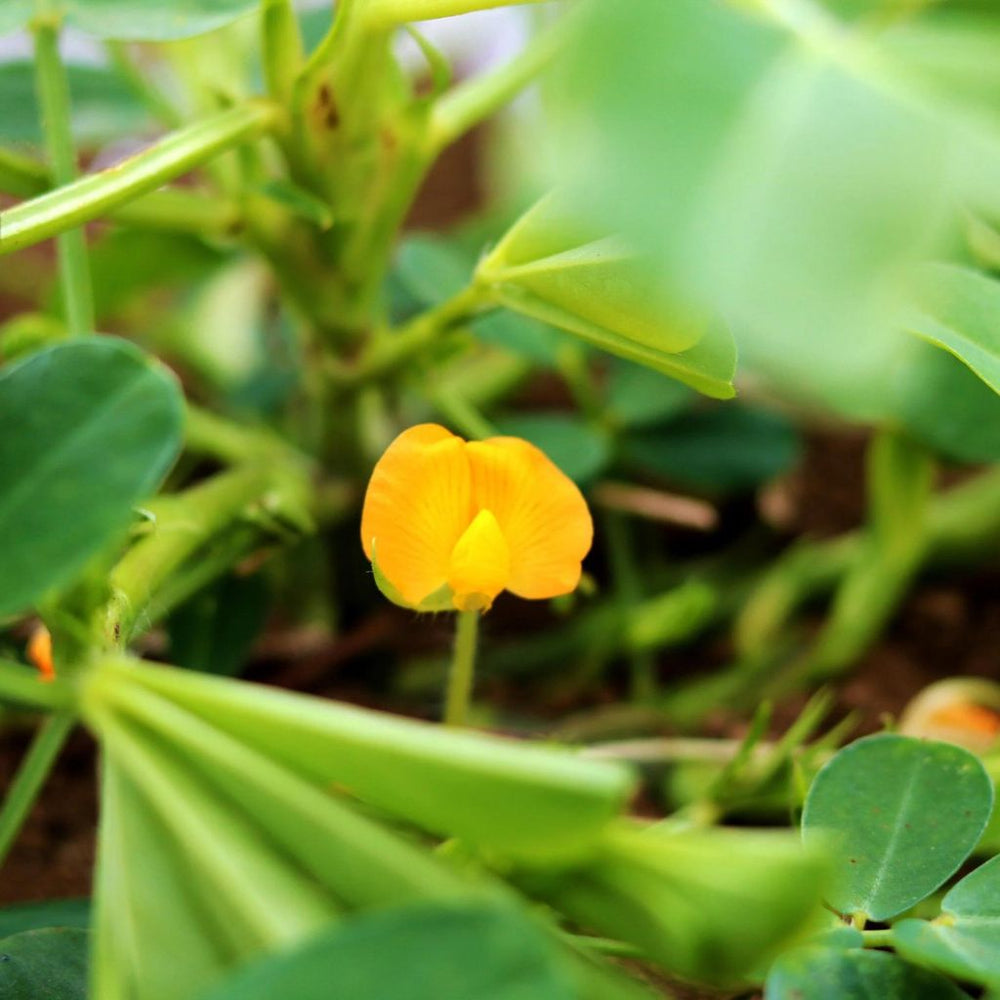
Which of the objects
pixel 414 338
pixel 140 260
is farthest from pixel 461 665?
pixel 140 260

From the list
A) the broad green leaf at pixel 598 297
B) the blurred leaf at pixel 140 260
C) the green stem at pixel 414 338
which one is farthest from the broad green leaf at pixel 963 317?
the blurred leaf at pixel 140 260

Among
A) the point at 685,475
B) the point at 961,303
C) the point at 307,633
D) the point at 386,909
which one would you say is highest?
the point at 961,303

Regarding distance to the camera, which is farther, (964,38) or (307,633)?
(307,633)

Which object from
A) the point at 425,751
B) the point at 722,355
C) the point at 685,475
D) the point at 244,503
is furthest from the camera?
the point at 685,475

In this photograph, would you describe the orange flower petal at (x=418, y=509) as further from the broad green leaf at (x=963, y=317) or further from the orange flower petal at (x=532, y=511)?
the broad green leaf at (x=963, y=317)

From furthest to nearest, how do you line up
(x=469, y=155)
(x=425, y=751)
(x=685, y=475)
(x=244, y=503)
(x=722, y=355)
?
(x=469, y=155) < (x=685, y=475) < (x=244, y=503) < (x=722, y=355) < (x=425, y=751)

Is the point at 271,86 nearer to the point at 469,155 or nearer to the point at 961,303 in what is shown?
the point at 961,303

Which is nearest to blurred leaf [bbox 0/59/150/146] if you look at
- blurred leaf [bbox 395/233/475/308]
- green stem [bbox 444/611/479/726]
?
blurred leaf [bbox 395/233/475/308]

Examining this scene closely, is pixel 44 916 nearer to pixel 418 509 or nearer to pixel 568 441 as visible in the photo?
pixel 418 509

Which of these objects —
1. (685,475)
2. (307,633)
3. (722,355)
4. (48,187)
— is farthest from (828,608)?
(48,187)
